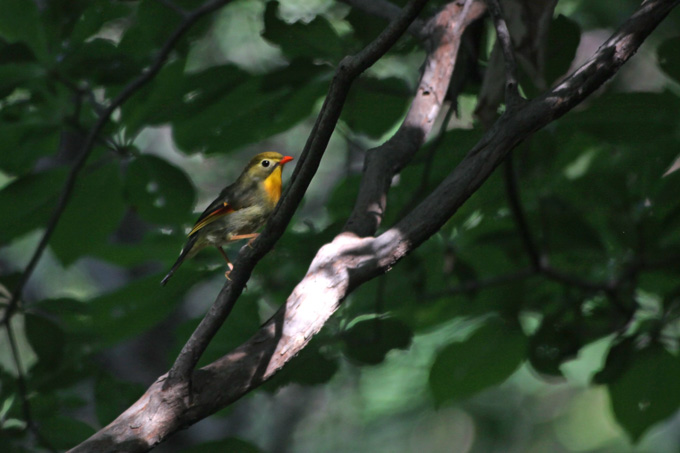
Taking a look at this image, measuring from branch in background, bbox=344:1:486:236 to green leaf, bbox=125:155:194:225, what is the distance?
107cm

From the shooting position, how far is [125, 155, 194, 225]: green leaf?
3305 millimetres

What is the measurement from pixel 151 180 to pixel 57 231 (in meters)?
0.49

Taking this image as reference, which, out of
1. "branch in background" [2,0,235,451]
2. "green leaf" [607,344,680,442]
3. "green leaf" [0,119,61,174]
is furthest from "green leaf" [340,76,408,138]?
"green leaf" [607,344,680,442]

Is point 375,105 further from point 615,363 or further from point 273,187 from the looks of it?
point 615,363

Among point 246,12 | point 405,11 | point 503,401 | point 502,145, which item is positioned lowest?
point 503,401

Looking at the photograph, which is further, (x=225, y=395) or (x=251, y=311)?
(x=251, y=311)

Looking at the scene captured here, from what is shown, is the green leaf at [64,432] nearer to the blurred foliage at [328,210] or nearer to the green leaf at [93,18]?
the blurred foliage at [328,210]

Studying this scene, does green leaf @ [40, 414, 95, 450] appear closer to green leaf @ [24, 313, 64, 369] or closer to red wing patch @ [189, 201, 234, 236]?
green leaf @ [24, 313, 64, 369]

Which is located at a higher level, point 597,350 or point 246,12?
point 246,12

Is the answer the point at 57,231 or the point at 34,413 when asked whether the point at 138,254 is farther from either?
the point at 34,413

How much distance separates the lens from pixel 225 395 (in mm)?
1966

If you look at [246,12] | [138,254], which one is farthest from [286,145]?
[138,254]

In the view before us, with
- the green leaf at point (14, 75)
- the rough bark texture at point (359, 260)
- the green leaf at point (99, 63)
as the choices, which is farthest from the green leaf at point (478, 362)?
the green leaf at point (14, 75)

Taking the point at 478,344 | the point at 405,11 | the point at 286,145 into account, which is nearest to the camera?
the point at 405,11
